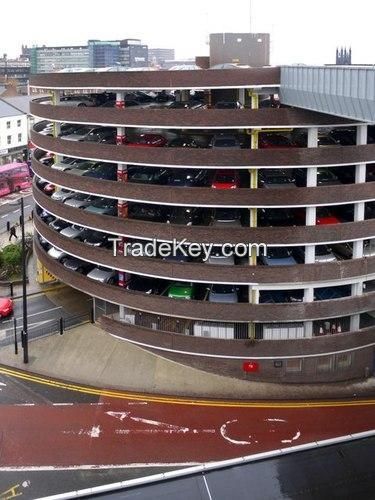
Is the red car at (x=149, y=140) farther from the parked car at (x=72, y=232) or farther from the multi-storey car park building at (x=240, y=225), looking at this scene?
the parked car at (x=72, y=232)

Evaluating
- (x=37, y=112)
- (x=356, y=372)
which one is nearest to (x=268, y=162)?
(x=356, y=372)

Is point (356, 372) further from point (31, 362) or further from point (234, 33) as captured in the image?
point (234, 33)

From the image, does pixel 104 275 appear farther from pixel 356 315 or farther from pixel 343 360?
pixel 356 315

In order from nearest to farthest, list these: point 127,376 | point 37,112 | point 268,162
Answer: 1. point 268,162
2. point 127,376
3. point 37,112

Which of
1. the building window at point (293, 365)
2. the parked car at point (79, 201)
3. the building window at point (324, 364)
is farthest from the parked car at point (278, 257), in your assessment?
the parked car at point (79, 201)

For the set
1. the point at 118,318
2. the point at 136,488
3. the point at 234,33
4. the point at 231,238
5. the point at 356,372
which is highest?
the point at 234,33

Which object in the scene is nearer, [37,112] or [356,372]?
[356,372]

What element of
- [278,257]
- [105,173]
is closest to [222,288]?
[278,257]

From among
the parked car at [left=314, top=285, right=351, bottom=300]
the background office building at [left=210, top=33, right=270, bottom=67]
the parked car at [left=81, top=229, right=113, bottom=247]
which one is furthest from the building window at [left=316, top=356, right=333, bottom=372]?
the background office building at [left=210, top=33, right=270, bottom=67]
